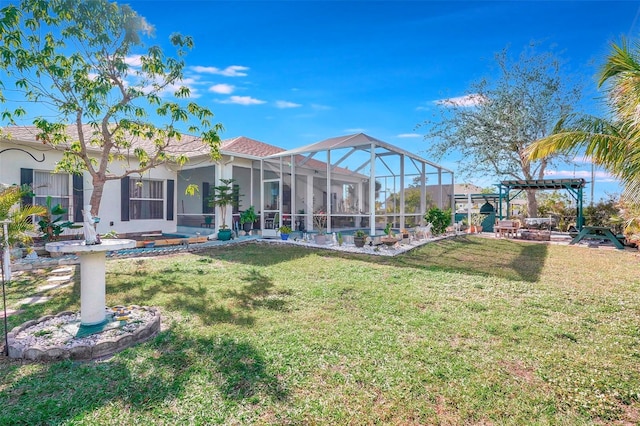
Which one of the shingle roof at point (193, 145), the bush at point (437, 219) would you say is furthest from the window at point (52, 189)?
the bush at point (437, 219)

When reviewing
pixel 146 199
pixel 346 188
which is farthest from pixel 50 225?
pixel 346 188

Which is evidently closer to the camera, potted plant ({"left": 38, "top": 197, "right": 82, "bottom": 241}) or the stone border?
the stone border

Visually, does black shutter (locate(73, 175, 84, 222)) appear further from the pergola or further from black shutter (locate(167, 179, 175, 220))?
the pergola

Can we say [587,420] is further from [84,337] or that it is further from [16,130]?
[16,130]

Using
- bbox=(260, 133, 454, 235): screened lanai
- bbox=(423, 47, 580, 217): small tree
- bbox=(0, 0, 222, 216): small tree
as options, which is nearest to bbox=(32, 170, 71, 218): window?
bbox=(0, 0, 222, 216): small tree

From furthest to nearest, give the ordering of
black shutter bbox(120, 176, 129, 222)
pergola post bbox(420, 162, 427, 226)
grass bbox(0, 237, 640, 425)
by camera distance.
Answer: pergola post bbox(420, 162, 427, 226)
black shutter bbox(120, 176, 129, 222)
grass bbox(0, 237, 640, 425)

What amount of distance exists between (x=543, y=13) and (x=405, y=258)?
29.2 feet

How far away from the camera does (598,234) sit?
1484 centimetres

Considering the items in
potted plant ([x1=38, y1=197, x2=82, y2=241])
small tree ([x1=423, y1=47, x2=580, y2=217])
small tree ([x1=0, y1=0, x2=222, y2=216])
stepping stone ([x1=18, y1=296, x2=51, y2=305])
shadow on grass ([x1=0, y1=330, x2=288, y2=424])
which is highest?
small tree ([x1=423, y1=47, x2=580, y2=217])

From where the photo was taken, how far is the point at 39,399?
107 inches

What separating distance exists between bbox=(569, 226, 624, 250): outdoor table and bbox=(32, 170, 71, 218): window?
20773 millimetres

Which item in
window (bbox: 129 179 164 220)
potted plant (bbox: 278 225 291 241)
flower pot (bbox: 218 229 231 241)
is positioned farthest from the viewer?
window (bbox: 129 179 164 220)

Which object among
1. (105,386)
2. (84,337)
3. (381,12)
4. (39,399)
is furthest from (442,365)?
(381,12)

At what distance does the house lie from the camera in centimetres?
1132
